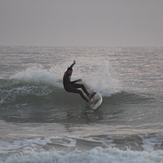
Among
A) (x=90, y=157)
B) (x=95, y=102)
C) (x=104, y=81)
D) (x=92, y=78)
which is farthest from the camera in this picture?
(x=92, y=78)

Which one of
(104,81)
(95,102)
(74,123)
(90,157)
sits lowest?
(74,123)

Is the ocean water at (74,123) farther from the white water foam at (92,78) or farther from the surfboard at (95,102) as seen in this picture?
the surfboard at (95,102)

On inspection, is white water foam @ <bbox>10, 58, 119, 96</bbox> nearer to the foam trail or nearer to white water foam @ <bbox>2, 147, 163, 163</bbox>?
the foam trail

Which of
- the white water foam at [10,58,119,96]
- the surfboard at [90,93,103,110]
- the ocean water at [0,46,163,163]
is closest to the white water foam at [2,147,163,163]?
the ocean water at [0,46,163,163]

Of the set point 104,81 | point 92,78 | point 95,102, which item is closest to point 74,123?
point 95,102

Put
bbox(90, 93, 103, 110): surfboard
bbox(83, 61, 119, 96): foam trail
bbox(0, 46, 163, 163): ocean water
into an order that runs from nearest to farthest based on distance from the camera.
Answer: bbox(0, 46, 163, 163): ocean water
bbox(90, 93, 103, 110): surfboard
bbox(83, 61, 119, 96): foam trail

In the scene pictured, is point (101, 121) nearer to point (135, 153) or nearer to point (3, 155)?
point (135, 153)

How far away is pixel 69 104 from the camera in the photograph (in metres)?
12.9

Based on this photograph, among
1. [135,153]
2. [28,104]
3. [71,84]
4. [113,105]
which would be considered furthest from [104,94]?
[135,153]

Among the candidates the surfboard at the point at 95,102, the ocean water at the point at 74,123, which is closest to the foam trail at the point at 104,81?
the ocean water at the point at 74,123

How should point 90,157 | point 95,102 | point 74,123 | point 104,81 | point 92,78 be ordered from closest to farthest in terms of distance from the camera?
1. point 90,157
2. point 74,123
3. point 95,102
4. point 104,81
5. point 92,78

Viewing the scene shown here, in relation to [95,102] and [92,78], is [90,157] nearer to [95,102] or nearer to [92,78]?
[95,102]

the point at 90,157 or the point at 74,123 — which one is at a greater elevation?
the point at 90,157

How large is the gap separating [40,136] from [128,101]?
21.6 ft
